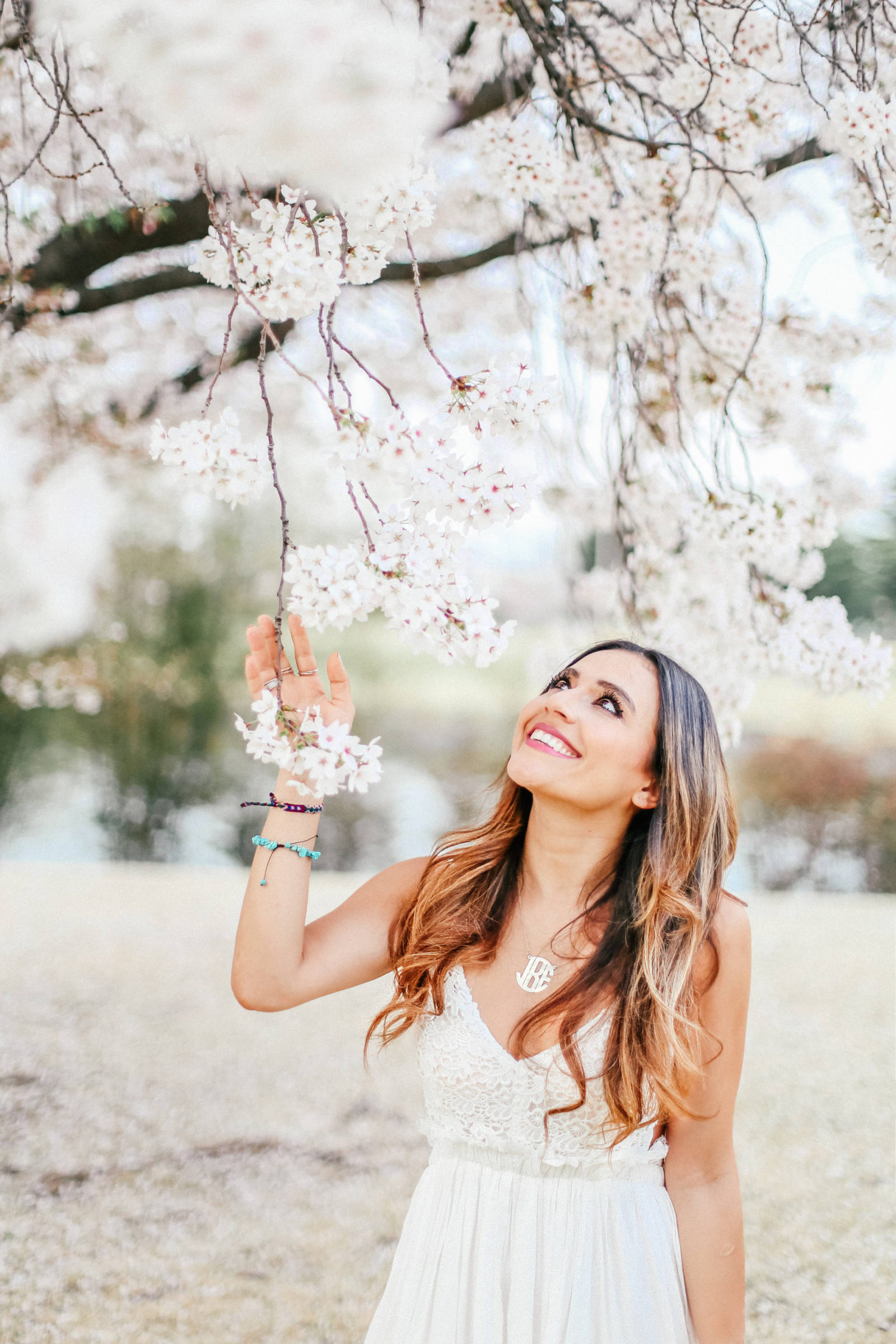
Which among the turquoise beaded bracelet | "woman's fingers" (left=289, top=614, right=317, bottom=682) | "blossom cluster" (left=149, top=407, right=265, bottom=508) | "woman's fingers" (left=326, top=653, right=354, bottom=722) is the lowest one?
the turquoise beaded bracelet

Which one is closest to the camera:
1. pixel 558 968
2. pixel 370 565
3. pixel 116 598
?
pixel 370 565

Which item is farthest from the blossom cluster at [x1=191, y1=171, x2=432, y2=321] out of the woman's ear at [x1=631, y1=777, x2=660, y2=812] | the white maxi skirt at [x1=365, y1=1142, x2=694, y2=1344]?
the white maxi skirt at [x1=365, y1=1142, x2=694, y2=1344]

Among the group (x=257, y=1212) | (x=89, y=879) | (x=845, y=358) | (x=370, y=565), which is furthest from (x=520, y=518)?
(x=89, y=879)

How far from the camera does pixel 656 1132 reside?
1.23 meters

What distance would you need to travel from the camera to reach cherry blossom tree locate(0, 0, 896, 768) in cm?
59

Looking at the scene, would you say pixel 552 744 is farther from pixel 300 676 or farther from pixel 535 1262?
pixel 535 1262

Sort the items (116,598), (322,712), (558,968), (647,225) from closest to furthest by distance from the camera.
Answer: (322,712) < (558,968) < (647,225) < (116,598)

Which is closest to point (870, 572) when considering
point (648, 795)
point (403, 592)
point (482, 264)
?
point (482, 264)

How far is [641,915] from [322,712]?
49 cm

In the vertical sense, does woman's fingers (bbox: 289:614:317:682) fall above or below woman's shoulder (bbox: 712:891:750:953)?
above

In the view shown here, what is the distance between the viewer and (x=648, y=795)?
1.34 metres

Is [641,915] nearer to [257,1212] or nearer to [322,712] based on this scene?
[322,712]

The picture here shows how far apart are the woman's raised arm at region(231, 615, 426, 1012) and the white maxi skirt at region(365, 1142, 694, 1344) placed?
0.29 m

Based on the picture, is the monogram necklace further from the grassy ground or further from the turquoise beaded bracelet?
the grassy ground
